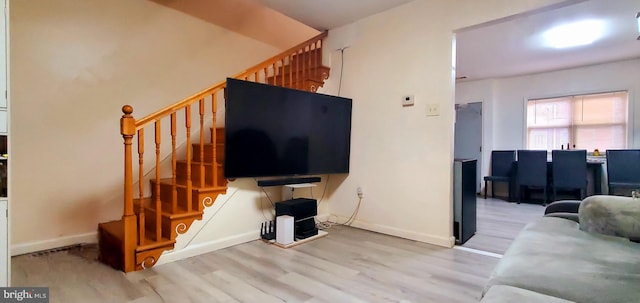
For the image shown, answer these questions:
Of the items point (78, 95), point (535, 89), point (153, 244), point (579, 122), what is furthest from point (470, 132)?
point (78, 95)

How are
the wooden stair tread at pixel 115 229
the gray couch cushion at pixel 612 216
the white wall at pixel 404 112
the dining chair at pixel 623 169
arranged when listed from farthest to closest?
the dining chair at pixel 623 169
the white wall at pixel 404 112
the wooden stair tread at pixel 115 229
the gray couch cushion at pixel 612 216

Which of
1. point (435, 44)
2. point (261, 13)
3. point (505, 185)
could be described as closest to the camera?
point (435, 44)

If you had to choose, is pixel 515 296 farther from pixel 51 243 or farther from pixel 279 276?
pixel 51 243

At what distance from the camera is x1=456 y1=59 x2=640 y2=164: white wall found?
186 inches

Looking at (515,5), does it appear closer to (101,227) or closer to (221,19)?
(221,19)

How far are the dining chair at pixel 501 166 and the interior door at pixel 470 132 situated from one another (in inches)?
14.0

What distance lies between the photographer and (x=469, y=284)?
1.96 m

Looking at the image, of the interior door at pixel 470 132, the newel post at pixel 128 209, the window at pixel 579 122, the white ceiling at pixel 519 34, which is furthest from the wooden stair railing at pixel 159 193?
the window at pixel 579 122

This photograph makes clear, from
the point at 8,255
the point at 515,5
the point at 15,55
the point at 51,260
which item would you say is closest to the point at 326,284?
the point at 8,255

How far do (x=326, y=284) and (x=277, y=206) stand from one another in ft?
3.56

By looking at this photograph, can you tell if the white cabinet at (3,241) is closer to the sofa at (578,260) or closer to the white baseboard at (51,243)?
the white baseboard at (51,243)

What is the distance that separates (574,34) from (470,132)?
2745 mm

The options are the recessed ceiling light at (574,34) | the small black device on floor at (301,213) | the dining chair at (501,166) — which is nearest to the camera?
the small black device on floor at (301,213)

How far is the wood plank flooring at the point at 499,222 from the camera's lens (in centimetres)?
283
